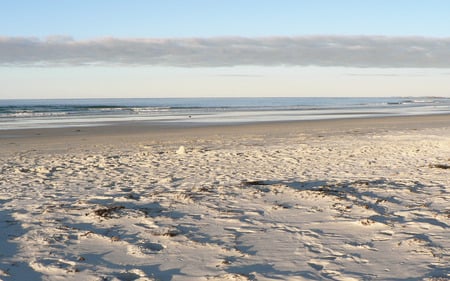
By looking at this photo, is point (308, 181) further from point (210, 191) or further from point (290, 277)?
point (290, 277)

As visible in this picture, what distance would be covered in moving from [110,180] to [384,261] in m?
6.01

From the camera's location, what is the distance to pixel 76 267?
489 cm

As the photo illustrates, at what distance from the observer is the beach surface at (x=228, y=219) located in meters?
4.84

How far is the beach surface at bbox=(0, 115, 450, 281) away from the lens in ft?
15.9

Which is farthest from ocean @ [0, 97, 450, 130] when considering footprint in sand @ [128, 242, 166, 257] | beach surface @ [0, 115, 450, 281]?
footprint in sand @ [128, 242, 166, 257]

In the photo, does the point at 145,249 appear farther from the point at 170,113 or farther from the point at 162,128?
the point at 170,113

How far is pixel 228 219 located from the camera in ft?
21.5

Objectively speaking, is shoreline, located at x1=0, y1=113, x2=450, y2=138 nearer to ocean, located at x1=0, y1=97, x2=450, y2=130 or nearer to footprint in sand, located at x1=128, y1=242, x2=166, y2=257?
ocean, located at x1=0, y1=97, x2=450, y2=130

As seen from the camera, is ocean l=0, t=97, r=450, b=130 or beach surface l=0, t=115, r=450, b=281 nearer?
beach surface l=0, t=115, r=450, b=281

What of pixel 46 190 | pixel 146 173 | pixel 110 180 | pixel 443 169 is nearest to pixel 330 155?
pixel 443 169

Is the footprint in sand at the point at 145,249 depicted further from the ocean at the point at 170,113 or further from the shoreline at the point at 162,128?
the ocean at the point at 170,113

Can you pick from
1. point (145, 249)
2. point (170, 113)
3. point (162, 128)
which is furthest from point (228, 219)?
point (170, 113)

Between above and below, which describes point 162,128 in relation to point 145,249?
above

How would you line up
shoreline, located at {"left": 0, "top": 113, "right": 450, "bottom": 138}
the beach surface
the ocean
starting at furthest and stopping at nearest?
the ocean
shoreline, located at {"left": 0, "top": 113, "right": 450, "bottom": 138}
the beach surface
